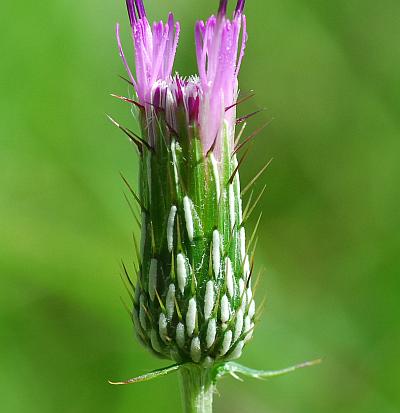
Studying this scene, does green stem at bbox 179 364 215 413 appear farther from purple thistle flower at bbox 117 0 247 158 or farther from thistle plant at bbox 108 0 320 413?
purple thistle flower at bbox 117 0 247 158

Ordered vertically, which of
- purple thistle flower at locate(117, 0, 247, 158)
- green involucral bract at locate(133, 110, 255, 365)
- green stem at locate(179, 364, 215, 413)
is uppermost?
purple thistle flower at locate(117, 0, 247, 158)

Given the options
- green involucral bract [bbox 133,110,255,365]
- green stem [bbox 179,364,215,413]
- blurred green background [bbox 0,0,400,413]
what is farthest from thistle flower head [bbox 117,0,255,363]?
blurred green background [bbox 0,0,400,413]

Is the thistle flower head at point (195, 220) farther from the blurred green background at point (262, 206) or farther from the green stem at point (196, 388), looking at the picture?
the blurred green background at point (262, 206)

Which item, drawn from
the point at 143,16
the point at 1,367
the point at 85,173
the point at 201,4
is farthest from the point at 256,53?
the point at 143,16

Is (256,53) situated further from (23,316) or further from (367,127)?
(23,316)

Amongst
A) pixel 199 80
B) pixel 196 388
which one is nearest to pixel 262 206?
pixel 199 80

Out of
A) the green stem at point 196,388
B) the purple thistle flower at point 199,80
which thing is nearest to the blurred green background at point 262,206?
the green stem at point 196,388
